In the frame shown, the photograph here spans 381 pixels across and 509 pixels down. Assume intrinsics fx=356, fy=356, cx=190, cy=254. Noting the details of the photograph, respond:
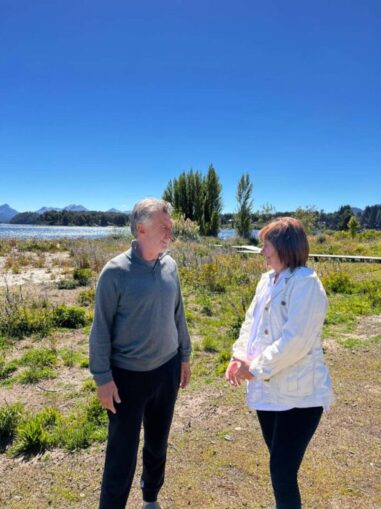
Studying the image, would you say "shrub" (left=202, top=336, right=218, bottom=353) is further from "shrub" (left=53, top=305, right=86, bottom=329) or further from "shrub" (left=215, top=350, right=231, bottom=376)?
"shrub" (left=53, top=305, right=86, bottom=329)

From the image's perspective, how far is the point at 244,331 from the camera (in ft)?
6.67

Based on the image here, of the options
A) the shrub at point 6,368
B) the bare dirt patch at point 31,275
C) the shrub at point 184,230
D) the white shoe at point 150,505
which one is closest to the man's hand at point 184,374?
the white shoe at point 150,505

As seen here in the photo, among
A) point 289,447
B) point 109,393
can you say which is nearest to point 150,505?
point 109,393

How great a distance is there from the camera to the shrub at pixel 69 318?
245 inches

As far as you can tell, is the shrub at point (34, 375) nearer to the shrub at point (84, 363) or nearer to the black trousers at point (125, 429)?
the shrub at point (84, 363)

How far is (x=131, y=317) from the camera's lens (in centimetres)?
182

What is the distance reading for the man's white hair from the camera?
1.85 m

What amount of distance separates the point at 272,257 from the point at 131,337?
83cm

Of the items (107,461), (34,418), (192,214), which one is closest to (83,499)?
(107,461)

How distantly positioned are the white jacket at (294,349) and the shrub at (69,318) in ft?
16.8

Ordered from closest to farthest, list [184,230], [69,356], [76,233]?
[69,356] → [184,230] → [76,233]

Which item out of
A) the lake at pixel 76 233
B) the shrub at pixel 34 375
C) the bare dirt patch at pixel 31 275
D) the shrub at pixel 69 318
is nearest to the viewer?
the shrub at pixel 34 375

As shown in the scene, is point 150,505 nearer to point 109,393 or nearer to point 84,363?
point 109,393

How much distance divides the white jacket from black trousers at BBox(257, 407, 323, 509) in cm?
6
